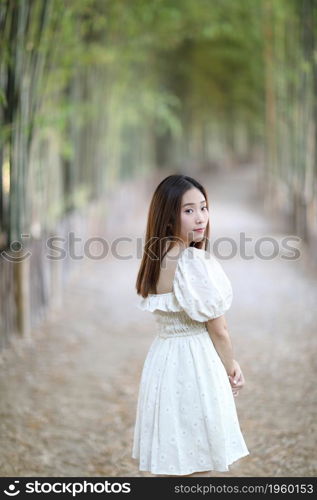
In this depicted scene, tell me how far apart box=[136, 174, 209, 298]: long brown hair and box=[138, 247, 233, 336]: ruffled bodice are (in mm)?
69

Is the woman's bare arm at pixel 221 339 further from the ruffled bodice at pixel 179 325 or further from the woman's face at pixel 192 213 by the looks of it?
the woman's face at pixel 192 213

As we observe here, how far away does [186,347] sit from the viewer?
2.38 metres

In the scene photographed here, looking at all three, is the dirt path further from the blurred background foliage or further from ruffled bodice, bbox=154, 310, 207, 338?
ruffled bodice, bbox=154, 310, 207, 338

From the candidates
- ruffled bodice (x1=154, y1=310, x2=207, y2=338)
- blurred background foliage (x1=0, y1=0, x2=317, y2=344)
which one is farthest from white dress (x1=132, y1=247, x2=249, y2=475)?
blurred background foliage (x1=0, y1=0, x2=317, y2=344)

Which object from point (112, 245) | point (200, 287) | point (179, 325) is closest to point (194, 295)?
point (200, 287)

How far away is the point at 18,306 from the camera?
18.6ft

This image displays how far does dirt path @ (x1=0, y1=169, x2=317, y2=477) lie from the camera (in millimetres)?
3525

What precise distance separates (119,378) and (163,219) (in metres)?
2.78

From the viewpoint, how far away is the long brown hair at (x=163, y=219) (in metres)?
2.32

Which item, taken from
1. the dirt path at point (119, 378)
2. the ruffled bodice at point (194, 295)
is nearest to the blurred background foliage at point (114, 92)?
the dirt path at point (119, 378)

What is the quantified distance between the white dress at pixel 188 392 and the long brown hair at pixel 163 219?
0.07 metres

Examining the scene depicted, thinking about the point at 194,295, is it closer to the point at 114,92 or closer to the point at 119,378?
the point at 119,378

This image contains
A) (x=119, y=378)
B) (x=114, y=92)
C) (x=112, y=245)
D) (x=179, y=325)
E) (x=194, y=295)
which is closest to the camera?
(x=194, y=295)
